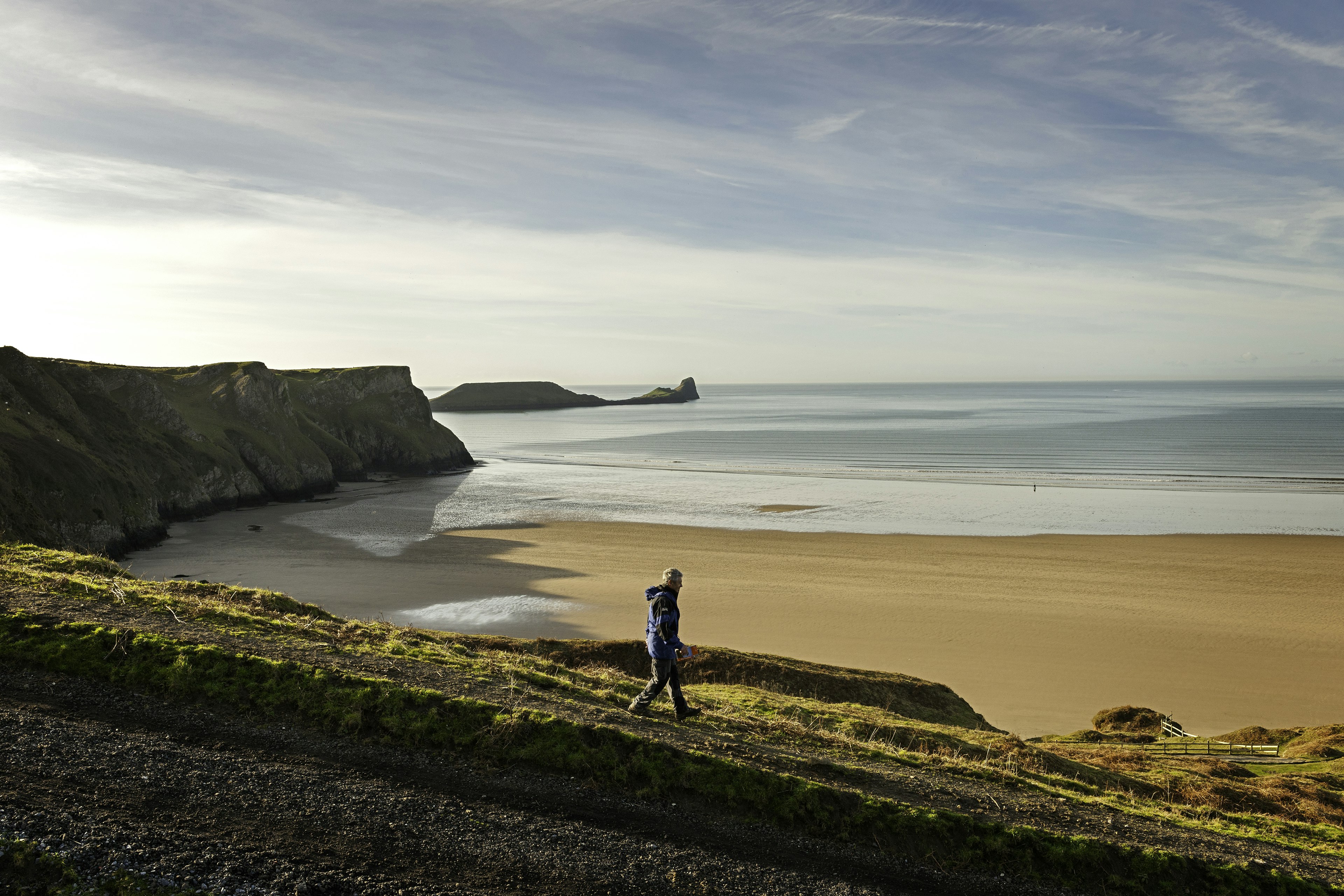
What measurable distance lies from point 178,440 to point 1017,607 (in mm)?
50932

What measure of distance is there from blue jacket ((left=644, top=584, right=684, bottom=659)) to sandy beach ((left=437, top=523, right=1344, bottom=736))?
1280 centimetres

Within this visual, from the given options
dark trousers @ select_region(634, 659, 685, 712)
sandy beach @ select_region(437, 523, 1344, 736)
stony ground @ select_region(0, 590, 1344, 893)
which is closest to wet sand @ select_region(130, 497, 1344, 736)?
sandy beach @ select_region(437, 523, 1344, 736)

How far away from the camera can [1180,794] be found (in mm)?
11445

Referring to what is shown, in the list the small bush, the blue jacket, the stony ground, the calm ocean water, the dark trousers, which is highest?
the calm ocean water

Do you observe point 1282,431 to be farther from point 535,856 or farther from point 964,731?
point 535,856

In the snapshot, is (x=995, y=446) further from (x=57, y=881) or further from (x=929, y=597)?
(x=57, y=881)

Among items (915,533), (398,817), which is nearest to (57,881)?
(398,817)

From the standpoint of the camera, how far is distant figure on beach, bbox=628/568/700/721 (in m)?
10.8

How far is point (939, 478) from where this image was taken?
69062mm

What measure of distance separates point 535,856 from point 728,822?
2.14 metres

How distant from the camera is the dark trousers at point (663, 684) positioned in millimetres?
11016

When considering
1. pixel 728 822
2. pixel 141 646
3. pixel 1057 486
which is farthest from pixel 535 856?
pixel 1057 486

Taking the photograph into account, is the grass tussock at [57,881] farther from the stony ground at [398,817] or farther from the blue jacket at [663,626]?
the blue jacket at [663,626]

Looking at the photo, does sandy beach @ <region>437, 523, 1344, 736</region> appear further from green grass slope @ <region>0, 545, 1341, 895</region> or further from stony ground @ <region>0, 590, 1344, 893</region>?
stony ground @ <region>0, 590, 1344, 893</region>
